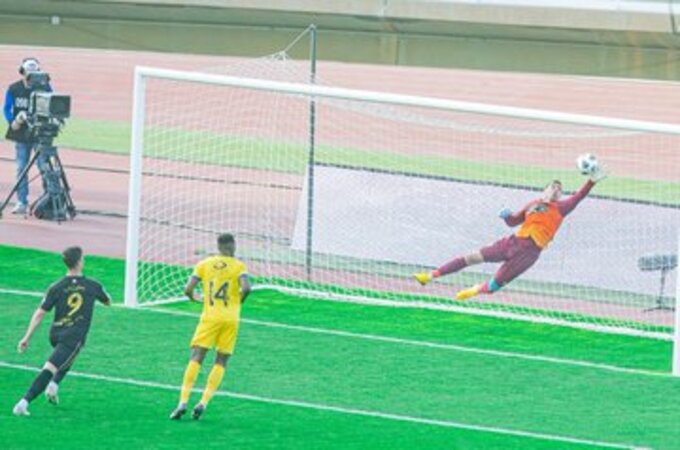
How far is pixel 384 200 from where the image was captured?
26062mm

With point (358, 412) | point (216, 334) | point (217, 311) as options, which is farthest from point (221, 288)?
point (358, 412)

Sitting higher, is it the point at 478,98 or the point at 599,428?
the point at 478,98

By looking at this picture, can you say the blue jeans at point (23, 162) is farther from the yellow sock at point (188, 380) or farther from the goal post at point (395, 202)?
the yellow sock at point (188, 380)

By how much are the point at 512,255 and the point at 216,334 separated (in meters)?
7.32

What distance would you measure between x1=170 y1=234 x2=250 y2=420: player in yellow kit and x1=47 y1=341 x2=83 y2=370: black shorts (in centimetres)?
91

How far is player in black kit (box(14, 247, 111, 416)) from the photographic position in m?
18.1

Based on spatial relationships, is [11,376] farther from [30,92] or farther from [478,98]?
[478,98]

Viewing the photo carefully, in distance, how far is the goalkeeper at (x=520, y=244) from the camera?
80.3 feet

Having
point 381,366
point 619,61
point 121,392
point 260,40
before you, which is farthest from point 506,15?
point 121,392

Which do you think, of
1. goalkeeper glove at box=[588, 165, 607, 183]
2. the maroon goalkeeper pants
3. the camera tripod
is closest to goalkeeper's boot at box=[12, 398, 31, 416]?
the maroon goalkeeper pants

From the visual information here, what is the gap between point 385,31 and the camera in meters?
35.5

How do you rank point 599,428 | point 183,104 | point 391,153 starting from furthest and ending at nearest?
point 183,104 → point 391,153 → point 599,428

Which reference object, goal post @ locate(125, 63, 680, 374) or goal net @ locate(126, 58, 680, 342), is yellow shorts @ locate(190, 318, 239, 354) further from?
goal net @ locate(126, 58, 680, 342)

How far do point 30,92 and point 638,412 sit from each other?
12.4m
